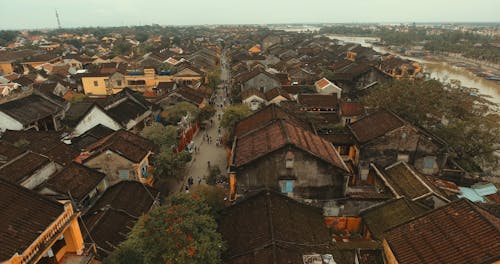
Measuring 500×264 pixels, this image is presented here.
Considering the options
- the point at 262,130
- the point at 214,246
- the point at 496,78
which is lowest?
the point at 496,78

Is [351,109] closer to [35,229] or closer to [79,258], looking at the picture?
[79,258]

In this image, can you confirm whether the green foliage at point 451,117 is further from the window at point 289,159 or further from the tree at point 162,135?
the tree at point 162,135

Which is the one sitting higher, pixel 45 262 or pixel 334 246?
pixel 45 262

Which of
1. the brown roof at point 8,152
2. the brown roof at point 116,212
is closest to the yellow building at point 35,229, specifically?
the brown roof at point 116,212

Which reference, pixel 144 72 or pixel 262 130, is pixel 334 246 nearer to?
pixel 262 130

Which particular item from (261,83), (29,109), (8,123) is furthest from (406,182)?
(29,109)

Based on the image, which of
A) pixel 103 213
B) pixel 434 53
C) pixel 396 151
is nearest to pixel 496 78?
pixel 434 53

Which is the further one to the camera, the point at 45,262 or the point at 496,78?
the point at 496,78

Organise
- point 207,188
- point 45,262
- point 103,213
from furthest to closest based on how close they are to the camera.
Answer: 1. point 207,188
2. point 103,213
3. point 45,262
